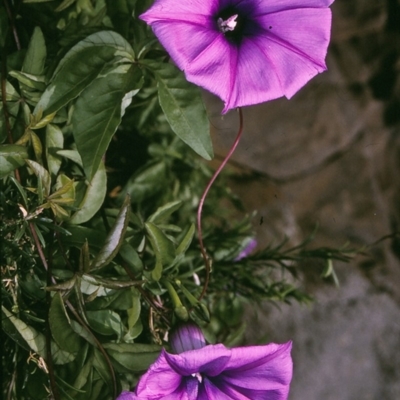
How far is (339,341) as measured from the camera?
151 centimetres

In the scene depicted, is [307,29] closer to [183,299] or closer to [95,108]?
[95,108]

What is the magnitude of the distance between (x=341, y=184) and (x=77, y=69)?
106cm

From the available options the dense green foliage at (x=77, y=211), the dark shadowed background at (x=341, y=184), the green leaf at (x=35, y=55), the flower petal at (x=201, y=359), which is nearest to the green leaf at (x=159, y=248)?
the dense green foliage at (x=77, y=211)

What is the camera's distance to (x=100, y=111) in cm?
63

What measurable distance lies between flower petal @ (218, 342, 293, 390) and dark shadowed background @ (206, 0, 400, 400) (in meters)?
0.84

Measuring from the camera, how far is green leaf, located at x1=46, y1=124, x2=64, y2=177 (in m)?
0.68

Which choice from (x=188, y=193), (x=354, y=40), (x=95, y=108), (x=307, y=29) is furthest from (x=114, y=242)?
(x=354, y=40)

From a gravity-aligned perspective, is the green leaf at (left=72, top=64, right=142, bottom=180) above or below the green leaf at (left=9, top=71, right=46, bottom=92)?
below

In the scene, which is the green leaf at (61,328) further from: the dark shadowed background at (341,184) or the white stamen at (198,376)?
the dark shadowed background at (341,184)

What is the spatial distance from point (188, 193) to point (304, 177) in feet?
1.78

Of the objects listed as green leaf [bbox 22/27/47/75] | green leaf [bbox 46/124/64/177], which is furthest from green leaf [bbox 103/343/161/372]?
green leaf [bbox 22/27/47/75]

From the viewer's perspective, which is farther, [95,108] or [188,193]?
[188,193]

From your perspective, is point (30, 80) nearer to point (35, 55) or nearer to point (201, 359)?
point (35, 55)

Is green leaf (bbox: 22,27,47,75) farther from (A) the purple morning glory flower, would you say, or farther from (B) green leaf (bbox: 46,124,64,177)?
(A) the purple morning glory flower
